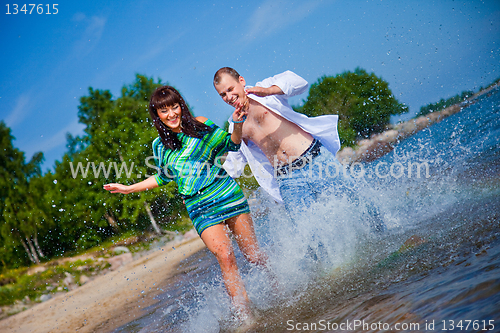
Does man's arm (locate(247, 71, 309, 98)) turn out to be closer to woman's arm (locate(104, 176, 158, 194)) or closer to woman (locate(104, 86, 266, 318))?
woman (locate(104, 86, 266, 318))

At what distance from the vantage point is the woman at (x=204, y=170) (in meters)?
2.66

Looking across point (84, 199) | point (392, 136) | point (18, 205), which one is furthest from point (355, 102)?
point (18, 205)

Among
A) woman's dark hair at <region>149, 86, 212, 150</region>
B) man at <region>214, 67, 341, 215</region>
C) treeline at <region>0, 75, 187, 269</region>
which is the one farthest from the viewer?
treeline at <region>0, 75, 187, 269</region>

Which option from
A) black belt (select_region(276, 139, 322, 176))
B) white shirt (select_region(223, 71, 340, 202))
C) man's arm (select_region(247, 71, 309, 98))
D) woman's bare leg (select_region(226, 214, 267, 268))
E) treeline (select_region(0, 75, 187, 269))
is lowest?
woman's bare leg (select_region(226, 214, 267, 268))

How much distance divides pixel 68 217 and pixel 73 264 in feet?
29.3

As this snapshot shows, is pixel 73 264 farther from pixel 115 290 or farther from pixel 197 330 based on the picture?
pixel 197 330

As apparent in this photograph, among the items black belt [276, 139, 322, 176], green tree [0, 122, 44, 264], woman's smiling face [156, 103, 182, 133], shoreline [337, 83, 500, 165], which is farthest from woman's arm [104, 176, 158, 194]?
shoreline [337, 83, 500, 165]

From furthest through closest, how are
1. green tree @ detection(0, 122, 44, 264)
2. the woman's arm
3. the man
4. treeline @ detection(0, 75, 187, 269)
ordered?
green tree @ detection(0, 122, 44, 264), treeline @ detection(0, 75, 187, 269), the man, the woman's arm

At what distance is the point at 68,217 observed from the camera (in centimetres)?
2031

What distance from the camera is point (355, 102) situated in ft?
145

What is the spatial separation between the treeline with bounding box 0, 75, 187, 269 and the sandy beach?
7.32 m

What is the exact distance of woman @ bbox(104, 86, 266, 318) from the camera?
266 centimetres

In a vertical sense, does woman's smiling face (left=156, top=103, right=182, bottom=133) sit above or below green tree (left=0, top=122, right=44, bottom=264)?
below

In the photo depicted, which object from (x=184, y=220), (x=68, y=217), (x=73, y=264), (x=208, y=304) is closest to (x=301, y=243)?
(x=208, y=304)
